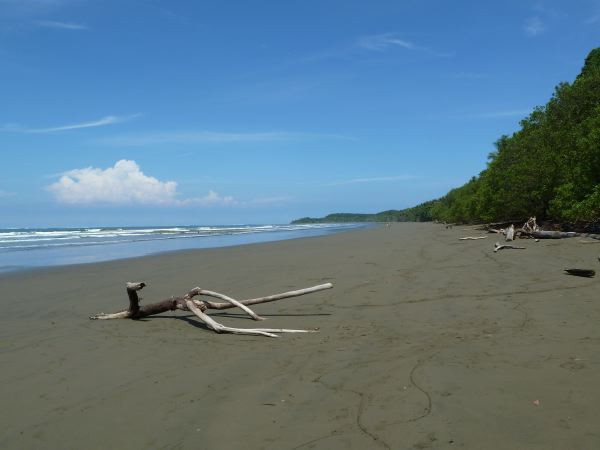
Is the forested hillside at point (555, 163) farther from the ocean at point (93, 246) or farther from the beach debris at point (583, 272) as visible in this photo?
the ocean at point (93, 246)

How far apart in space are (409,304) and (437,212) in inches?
3474

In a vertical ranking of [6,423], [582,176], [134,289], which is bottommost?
[6,423]

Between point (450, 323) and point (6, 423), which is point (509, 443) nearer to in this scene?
point (450, 323)

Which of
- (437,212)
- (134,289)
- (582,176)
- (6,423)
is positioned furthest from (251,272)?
(437,212)

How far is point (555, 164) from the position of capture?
25.5m

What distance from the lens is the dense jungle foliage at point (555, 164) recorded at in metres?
18.6

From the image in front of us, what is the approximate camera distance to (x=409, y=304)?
7.73 m

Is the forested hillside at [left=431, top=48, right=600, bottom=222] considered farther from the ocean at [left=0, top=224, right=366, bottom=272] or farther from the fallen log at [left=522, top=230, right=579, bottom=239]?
the ocean at [left=0, top=224, right=366, bottom=272]

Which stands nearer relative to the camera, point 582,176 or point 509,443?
point 509,443

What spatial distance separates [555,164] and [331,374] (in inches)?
1012

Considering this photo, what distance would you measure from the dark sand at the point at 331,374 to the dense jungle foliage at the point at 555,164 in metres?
12.0

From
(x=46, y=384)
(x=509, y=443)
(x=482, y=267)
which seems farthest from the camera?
(x=482, y=267)

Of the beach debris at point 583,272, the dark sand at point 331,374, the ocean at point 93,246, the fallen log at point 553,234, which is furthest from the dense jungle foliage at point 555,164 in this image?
the ocean at point 93,246

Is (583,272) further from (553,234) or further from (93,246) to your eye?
(93,246)
